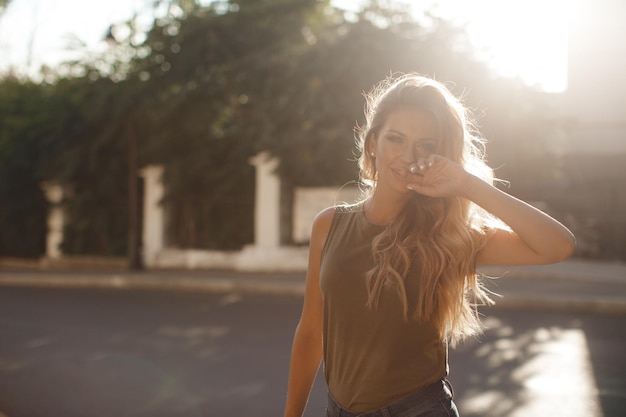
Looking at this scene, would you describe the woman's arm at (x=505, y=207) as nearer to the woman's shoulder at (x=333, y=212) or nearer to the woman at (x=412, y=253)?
the woman at (x=412, y=253)

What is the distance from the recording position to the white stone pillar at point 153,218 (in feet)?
64.5

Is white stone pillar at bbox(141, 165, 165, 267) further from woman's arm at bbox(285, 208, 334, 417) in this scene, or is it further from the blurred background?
woman's arm at bbox(285, 208, 334, 417)

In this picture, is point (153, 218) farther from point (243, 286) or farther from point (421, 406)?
point (421, 406)

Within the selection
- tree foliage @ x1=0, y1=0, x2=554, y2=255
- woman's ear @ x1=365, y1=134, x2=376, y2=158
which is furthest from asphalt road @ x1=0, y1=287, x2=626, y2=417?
tree foliage @ x1=0, y1=0, x2=554, y2=255

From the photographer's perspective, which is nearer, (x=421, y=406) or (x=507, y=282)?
(x=421, y=406)

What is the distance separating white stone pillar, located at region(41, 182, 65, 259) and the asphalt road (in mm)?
10665

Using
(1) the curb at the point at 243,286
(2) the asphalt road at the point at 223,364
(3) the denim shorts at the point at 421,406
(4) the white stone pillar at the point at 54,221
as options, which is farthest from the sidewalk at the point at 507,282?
(3) the denim shorts at the point at 421,406

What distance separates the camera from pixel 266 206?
18266 millimetres

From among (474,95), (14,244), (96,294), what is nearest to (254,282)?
(96,294)

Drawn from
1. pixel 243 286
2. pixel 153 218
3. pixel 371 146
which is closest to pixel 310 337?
pixel 371 146

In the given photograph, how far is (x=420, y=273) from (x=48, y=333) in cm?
799

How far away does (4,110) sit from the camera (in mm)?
22797

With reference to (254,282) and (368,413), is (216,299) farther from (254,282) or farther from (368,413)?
(368,413)

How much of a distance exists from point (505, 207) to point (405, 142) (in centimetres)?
35
